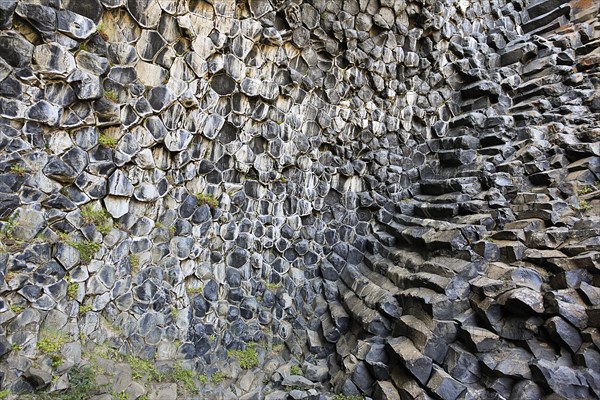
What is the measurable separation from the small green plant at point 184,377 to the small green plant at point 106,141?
259cm

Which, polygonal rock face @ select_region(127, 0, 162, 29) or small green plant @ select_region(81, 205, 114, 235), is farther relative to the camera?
polygonal rock face @ select_region(127, 0, 162, 29)

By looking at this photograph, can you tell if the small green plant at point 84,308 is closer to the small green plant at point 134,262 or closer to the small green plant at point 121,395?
the small green plant at point 134,262

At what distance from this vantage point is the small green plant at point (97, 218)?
4.21 m

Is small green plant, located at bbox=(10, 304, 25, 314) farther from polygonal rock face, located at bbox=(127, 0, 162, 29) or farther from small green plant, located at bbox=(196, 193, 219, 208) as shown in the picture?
polygonal rock face, located at bbox=(127, 0, 162, 29)

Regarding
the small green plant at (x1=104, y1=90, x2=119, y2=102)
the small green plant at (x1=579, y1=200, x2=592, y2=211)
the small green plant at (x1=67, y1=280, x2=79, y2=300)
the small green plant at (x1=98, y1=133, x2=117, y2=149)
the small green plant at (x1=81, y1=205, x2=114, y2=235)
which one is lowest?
the small green plant at (x1=67, y1=280, x2=79, y2=300)

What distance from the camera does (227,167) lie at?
5.33 m

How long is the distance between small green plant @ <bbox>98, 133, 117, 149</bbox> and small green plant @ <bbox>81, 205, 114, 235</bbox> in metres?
0.67

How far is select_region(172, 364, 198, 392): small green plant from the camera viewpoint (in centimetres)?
455

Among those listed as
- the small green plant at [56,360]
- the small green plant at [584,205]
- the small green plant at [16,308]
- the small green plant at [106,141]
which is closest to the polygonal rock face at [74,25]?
the small green plant at [106,141]

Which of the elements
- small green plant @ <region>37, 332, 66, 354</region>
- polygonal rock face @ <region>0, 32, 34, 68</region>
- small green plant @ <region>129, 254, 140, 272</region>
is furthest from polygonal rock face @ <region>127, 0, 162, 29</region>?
small green plant @ <region>37, 332, 66, 354</region>

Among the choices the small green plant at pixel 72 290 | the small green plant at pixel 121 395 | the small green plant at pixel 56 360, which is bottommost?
the small green plant at pixel 121 395

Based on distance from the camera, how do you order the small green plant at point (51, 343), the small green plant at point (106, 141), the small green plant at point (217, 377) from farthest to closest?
1. the small green plant at point (217, 377)
2. the small green plant at point (106, 141)
3. the small green plant at point (51, 343)

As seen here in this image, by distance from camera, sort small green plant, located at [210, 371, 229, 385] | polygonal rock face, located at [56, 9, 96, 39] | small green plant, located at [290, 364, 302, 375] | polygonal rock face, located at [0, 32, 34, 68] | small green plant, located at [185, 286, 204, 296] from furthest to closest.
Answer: small green plant, located at [290, 364, 302, 375] < small green plant, located at [185, 286, 204, 296] < small green plant, located at [210, 371, 229, 385] < polygonal rock face, located at [56, 9, 96, 39] < polygonal rock face, located at [0, 32, 34, 68]

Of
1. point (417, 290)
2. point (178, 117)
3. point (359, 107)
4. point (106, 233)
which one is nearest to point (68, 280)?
point (106, 233)
